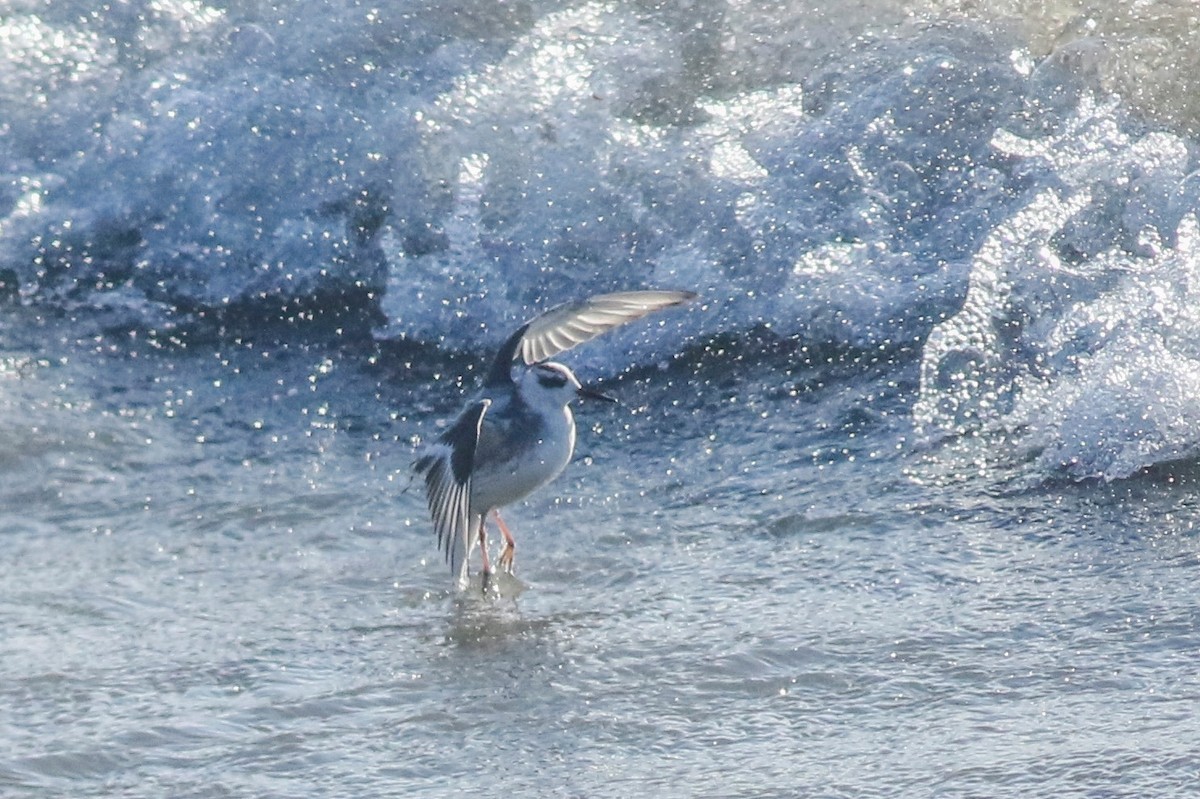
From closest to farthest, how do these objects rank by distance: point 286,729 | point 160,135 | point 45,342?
point 286,729
point 45,342
point 160,135

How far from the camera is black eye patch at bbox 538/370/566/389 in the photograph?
4.89 m

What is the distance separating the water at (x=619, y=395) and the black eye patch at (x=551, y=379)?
0.99 ft

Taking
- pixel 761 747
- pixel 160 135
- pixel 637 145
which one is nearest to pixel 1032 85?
pixel 637 145

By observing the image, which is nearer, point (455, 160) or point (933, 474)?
point (933, 474)

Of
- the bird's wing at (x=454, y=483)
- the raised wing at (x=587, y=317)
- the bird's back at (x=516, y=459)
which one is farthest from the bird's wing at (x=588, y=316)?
the bird's wing at (x=454, y=483)

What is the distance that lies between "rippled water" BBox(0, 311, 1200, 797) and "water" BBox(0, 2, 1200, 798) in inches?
0.5

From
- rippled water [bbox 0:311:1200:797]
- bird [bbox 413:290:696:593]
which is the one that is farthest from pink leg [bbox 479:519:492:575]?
rippled water [bbox 0:311:1200:797]

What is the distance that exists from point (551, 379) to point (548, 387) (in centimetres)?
3

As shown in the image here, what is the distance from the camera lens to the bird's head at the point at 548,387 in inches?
191

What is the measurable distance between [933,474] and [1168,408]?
2.13 feet

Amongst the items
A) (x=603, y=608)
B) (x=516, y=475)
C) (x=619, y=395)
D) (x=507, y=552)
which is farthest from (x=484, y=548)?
(x=619, y=395)

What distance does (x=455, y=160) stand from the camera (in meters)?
6.52

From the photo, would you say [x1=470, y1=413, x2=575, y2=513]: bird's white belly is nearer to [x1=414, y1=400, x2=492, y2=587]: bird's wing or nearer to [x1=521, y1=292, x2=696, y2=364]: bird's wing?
[x1=414, y1=400, x2=492, y2=587]: bird's wing

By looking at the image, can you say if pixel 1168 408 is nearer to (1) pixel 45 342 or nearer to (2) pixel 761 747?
(2) pixel 761 747
